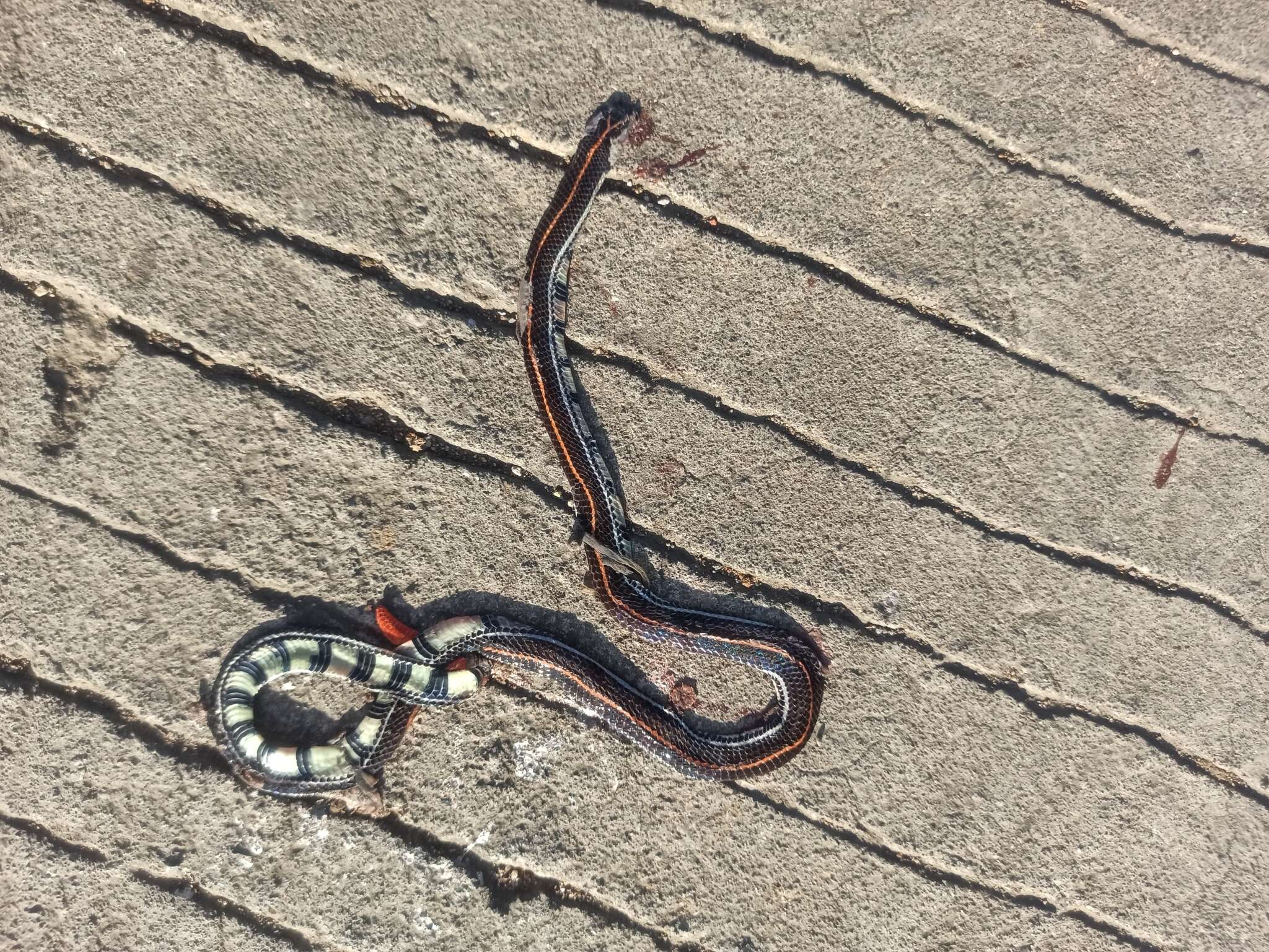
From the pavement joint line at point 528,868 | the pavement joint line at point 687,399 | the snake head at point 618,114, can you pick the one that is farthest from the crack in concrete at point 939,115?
the pavement joint line at point 528,868

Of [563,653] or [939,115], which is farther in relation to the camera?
[939,115]

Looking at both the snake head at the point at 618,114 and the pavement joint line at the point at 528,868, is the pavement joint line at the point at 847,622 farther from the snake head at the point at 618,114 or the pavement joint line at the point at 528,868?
the snake head at the point at 618,114

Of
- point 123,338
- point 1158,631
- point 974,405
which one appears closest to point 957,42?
point 974,405

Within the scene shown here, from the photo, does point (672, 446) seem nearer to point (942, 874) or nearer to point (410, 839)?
point (410, 839)

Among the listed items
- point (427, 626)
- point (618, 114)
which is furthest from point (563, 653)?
point (618, 114)

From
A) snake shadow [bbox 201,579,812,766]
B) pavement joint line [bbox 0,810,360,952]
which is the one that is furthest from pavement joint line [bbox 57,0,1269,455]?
pavement joint line [bbox 0,810,360,952]

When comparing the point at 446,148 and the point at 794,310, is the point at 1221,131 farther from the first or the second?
the point at 446,148

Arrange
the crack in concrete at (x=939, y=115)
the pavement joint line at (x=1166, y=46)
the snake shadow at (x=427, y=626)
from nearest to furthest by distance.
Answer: the snake shadow at (x=427, y=626)
the crack in concrete at (x=939, y=115)
the pavement joint line at (x=1166, y=46)
